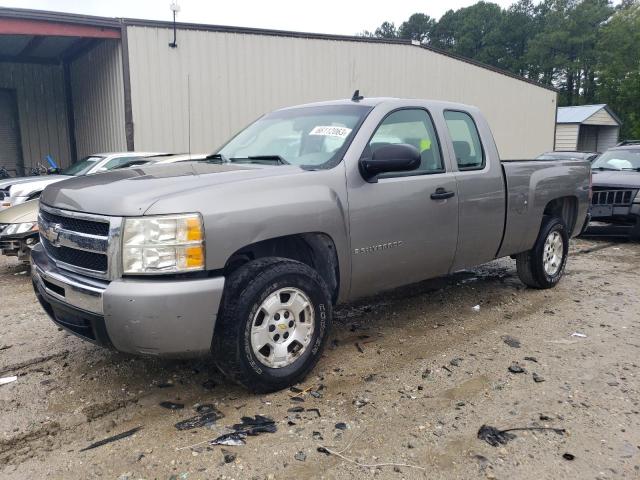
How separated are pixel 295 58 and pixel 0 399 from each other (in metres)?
12.9

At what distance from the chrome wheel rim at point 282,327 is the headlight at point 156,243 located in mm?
612

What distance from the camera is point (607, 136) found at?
35375mm

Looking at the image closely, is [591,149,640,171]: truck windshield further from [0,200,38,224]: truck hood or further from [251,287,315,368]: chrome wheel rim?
[0,200,38,224]: truck hood

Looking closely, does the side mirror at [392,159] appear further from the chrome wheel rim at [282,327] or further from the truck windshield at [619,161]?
the truck windshield at [619,161]

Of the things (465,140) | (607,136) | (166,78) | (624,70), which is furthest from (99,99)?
(624,70)

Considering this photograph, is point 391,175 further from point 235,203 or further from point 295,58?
point 295,58

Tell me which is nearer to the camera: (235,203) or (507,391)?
(235,203)

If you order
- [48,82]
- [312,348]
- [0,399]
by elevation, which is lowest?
[0,399]

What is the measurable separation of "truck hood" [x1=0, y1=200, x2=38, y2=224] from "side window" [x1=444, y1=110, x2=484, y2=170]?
4.74 metres

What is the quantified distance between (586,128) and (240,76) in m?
27.9

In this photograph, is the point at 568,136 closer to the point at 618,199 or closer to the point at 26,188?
the point at 618,199

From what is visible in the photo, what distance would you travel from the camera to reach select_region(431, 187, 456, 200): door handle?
14.1ft

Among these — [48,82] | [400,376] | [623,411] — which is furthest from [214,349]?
[48,82]

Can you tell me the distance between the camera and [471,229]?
469 cm
